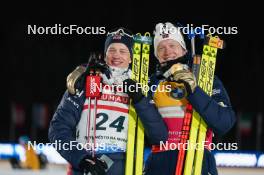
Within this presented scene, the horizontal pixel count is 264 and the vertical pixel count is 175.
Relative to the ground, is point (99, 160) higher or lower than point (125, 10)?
lower

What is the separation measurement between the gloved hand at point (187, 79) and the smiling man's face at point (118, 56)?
0.40m

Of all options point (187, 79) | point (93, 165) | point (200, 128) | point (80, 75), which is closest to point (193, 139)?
point (200, 128)

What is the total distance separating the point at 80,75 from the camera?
4.23 metres

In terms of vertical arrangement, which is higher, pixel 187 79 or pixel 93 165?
pixel 187 79

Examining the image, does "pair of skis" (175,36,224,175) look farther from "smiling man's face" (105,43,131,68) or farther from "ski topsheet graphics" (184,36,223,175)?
"smiling man's face" (105,43,131,68)

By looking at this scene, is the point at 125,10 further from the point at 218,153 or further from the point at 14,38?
the point at 218,153

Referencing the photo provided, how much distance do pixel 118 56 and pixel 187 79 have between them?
0.55 meters

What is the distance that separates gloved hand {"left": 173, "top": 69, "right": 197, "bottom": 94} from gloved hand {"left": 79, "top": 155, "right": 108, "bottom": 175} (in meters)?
0.71

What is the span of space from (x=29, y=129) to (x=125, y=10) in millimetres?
12476

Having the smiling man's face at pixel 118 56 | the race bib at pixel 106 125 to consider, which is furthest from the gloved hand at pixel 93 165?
the smiling man's face at pixel 118 56

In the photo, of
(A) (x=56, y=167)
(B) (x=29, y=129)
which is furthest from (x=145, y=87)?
(B) (x=29, y=129)

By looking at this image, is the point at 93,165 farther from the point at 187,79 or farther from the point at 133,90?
the point at 187,79

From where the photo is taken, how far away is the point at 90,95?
4.19 m

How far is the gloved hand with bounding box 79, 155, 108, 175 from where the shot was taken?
13.0 ft
